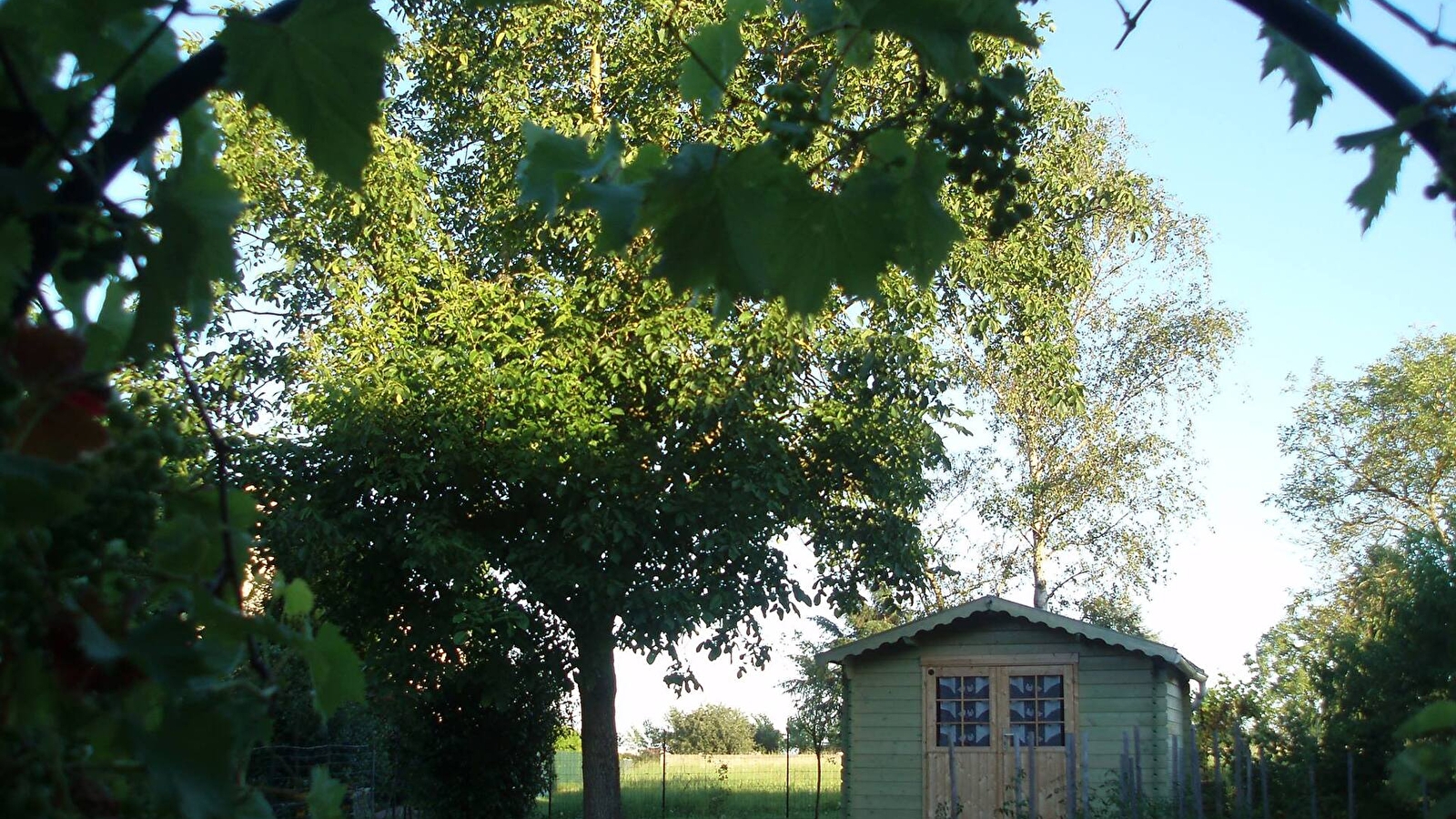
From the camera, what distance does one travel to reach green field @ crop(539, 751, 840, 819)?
2878 centimetres

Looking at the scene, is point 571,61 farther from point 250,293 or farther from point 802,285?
point 802,285

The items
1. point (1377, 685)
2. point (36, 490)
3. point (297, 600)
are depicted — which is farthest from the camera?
point (1377, 685)

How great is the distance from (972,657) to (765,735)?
41.0m

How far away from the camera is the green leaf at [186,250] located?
78 centimetres

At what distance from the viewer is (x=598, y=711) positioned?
1680 cm

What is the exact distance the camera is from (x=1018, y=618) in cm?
1681

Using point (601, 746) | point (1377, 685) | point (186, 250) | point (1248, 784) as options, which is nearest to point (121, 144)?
point (186, 250)

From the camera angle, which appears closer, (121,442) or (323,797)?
(121,442)

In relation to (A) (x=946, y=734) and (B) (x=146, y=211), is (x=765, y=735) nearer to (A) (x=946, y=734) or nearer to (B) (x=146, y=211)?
(A) (x=946, y=734)

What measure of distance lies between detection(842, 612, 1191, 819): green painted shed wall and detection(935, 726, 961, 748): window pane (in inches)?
8.8

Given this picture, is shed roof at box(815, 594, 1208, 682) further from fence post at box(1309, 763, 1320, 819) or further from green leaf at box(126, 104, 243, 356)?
A: green leaf at box(126, 104, 243, 356)

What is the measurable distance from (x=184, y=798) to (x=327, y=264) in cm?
1538

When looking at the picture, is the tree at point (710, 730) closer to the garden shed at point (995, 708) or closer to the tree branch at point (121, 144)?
the garden shed at point (995, 708)

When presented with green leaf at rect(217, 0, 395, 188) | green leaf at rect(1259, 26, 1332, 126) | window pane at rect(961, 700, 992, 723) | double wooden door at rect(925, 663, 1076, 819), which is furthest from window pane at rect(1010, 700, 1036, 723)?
green leaf at rect(217, 0, 395, 188)
